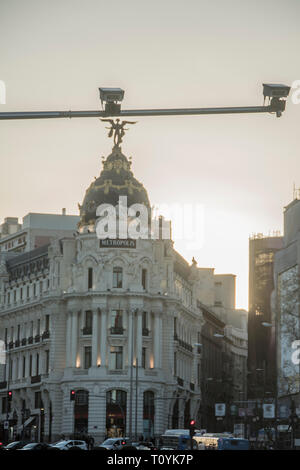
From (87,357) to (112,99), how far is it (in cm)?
9033

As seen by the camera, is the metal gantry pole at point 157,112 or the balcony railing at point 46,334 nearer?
the metal gantry pole at point 157,112

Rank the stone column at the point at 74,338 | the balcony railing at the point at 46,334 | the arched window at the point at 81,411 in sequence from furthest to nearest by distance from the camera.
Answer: the balcony railing at the point at 46,334, the stone column at the point at 74,338, the arched window at the point at 81,411

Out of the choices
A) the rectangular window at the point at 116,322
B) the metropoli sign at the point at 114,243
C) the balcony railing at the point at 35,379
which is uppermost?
the metropoli sign at the point at 114,243

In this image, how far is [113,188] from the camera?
123188 mm

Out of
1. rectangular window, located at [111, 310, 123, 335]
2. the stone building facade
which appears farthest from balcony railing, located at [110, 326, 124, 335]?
the stone building facade

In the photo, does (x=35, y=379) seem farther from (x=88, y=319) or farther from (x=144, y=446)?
(x=144, y=446)

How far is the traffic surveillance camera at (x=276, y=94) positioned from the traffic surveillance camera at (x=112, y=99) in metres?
3.95

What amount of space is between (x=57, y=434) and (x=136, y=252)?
2027cm

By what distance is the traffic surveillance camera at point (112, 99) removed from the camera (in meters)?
32.5

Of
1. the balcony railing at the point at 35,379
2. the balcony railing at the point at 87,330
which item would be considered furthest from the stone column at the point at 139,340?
the balcony railing at the point at 35,379

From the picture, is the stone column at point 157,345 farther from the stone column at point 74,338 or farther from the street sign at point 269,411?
the street sign at point 269,411

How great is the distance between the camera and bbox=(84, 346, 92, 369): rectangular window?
120875 millimetres

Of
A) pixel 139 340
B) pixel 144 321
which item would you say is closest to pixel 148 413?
pixel 139 340
